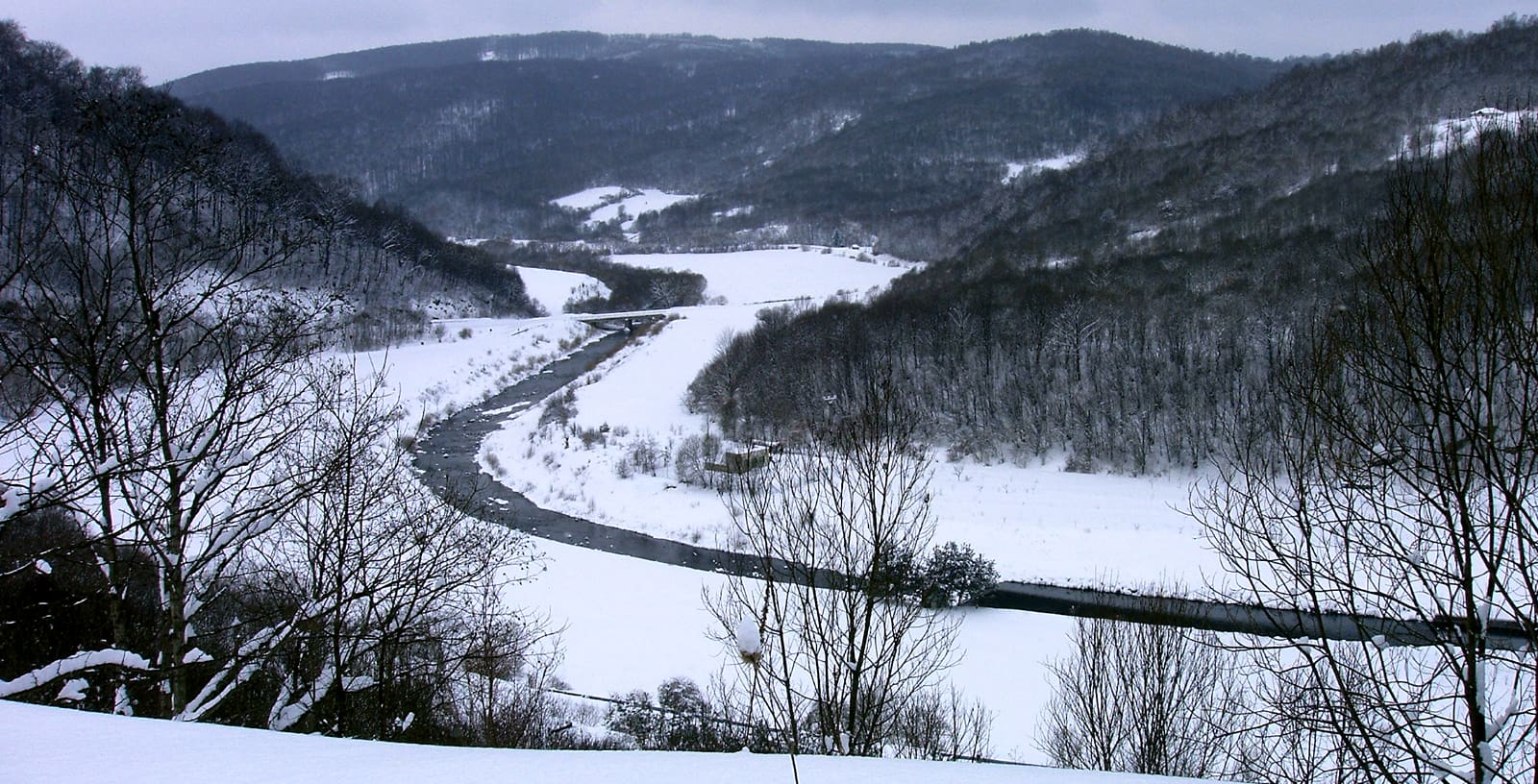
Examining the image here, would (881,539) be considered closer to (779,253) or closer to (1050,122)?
(779,253)

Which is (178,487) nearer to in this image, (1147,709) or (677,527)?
(1147,709)

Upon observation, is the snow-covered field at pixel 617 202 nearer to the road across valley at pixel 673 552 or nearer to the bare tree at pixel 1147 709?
the road across valley at pixel 673 552

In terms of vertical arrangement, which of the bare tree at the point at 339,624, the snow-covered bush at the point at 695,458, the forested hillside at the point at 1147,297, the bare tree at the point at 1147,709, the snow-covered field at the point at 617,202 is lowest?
the bare tree at the point at 1147,709

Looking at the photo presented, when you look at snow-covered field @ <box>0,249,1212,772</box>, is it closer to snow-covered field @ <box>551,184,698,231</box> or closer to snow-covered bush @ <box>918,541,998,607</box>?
snow-covered bush @ <box>918,541,998,607</box>

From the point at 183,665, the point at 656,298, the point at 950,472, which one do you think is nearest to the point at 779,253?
the point at 656,298

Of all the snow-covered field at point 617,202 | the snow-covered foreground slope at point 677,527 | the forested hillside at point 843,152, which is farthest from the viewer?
the snow-covered field at point 617,202

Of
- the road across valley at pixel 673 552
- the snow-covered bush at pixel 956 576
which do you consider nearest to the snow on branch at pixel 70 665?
the road across valley at pixel 673 552

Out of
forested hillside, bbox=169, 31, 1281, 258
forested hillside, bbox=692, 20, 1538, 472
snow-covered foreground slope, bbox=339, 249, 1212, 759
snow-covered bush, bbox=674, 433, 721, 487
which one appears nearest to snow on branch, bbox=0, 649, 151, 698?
snow-covered foreground slope, bbox=339, 249, 1212, 759
